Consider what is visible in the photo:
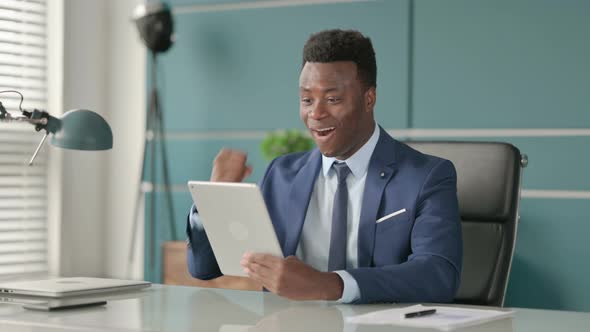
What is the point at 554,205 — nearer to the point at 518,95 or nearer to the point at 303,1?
the point at 518,95

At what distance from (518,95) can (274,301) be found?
2226 millimetres

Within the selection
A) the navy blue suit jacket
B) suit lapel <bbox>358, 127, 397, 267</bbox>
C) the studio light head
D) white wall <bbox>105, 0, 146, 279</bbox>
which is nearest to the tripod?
the studio light head

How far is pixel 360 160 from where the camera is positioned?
2.30 m

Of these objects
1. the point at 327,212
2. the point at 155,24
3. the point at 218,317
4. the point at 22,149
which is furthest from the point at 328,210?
the point at 22,149

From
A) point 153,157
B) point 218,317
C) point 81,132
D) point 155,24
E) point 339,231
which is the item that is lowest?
point 218,317

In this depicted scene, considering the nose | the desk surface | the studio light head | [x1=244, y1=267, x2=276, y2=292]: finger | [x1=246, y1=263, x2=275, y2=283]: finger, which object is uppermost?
the studio light head

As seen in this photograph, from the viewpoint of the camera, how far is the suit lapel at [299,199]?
2.26 metres

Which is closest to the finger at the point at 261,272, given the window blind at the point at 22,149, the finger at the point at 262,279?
the finger at the point at 262,279

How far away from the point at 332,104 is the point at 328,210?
27cm

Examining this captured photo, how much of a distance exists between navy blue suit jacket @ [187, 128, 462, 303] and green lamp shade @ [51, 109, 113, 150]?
443 mm

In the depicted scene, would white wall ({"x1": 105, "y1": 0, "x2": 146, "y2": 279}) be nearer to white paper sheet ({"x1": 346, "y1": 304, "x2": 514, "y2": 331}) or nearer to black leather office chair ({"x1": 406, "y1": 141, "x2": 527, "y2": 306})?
black leather office chair ({"x1": 406, "y1": 141, "x2": 527, "y2": 306})

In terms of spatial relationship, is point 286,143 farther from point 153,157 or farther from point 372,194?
point 372,194

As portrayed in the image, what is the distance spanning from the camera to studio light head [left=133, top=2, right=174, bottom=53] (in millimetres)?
4387

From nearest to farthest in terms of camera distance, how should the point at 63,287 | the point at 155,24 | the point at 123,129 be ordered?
the point at 63,287 → the point at 155,24 → the point at 123,129
